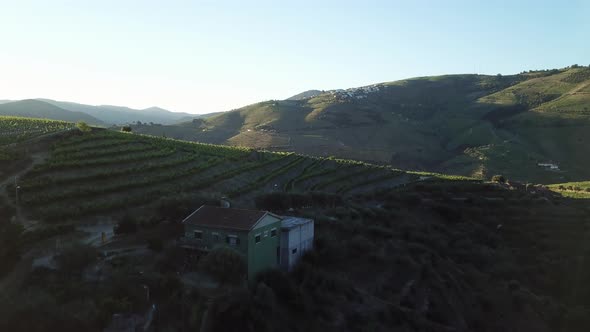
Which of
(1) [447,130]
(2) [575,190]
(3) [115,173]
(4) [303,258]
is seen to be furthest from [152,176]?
(1) [447,130]

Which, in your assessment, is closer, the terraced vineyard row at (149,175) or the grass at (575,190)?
the terraced vineyard row at (149,175)

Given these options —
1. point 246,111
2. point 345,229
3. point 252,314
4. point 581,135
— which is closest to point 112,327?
point 252,314

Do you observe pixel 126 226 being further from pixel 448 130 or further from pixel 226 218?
pixel 448 130

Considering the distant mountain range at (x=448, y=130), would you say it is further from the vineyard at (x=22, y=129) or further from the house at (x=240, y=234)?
the house at (x=240, y=234)

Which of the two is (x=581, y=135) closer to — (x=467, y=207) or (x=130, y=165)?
(x=467, y=207)

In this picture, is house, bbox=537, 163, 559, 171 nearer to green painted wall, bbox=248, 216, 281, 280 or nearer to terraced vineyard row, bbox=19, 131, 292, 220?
terraced vineyard row, bbox=19, 131, 292, 220

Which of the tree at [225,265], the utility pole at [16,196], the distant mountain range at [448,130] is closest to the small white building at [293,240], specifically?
the tree at [225,265]

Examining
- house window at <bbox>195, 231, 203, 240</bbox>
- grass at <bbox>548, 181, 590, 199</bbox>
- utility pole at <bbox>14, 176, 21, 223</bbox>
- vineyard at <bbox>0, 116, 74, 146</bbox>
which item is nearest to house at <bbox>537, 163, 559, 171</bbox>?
grass at <bbox>548, 181, 590, 199</bbox>
